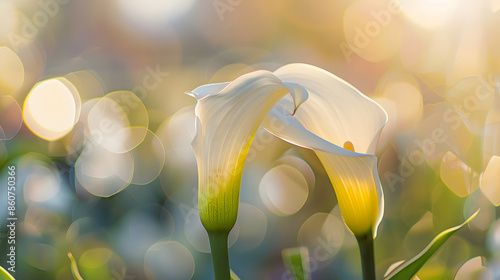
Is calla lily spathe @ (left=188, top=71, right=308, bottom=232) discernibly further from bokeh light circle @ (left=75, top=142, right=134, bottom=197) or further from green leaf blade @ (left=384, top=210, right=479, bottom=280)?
bokeh light circle @ (left=75, top=142, right=134, bottom=197)

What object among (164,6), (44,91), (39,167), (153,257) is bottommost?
(153,257)

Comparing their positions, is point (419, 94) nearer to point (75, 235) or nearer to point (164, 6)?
point (164, 6)

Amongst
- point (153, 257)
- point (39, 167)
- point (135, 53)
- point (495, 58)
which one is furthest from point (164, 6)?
point (495, 58)

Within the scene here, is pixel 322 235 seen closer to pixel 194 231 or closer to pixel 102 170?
pixel 194 231

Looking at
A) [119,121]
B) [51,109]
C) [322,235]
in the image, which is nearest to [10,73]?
[51,109]

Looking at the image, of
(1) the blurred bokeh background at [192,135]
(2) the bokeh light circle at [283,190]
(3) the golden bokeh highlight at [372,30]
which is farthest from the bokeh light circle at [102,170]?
(3) the golden bokeh highlight at [372,30]

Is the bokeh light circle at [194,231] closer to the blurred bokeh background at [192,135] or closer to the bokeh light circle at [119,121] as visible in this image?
the blurred bokeh background at [192,135]
